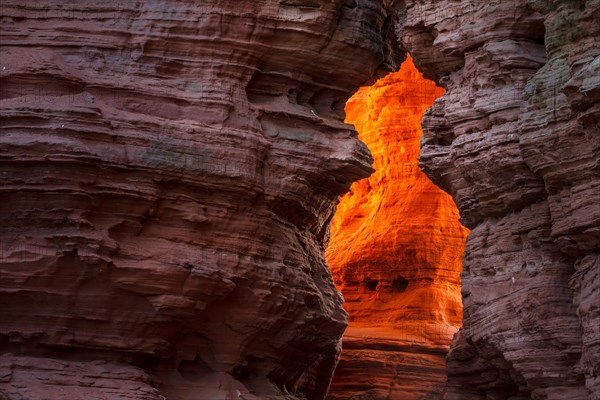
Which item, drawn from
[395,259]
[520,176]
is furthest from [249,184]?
[395,259]

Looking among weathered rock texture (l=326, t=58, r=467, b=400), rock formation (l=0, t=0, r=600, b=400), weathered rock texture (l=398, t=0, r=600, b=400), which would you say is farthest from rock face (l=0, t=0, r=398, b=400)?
weathered rock texture (l=326, t=58, r=467, b=400)

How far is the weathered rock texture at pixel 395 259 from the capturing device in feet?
83.0

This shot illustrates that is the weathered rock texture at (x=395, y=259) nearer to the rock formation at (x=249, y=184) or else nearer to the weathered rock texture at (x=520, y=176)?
the weathered rock texture at (x=520, y=176)

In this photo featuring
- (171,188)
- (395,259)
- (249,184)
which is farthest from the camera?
(395,259)

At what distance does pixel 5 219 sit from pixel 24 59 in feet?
7.60

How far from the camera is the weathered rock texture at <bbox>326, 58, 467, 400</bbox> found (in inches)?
996

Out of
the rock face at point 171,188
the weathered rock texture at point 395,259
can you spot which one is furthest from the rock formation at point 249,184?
the weathered rock texture at point 395,259

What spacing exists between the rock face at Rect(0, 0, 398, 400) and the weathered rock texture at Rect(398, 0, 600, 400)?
1.49 m

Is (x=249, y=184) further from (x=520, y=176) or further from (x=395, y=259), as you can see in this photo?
(x=395, y=259)

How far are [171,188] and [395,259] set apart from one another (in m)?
9.97

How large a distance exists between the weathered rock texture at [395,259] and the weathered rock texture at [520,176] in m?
4.92

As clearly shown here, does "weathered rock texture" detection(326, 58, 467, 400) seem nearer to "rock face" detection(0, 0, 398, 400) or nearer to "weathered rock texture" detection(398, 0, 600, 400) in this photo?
"weathered rock texture" detection(398, 0, 600, 400)

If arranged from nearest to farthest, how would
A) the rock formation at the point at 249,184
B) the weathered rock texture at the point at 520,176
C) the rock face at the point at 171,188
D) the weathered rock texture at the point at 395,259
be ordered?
the weathered rock texture at the point at 520,176 → the rock formation at the point at 249,184 → the rock face at the point at 171,188 → the weathered rock texture at the point at 395,259

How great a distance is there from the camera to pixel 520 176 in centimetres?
1789
